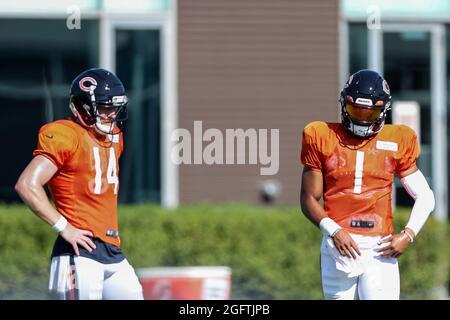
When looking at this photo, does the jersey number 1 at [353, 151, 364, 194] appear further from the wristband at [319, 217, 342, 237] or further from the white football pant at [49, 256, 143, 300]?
the white football pant at [49, 256, 143, 300]

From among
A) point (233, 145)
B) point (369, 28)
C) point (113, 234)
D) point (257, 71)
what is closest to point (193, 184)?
point (233, 145)

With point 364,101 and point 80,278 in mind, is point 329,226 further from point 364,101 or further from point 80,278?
point 80,278

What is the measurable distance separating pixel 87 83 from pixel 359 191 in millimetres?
1715

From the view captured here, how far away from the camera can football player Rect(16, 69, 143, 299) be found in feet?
20.5

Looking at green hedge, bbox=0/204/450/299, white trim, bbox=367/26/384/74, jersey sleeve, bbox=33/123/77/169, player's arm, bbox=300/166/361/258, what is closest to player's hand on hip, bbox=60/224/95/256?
jersey sleeve, bbox=33/123/77/169

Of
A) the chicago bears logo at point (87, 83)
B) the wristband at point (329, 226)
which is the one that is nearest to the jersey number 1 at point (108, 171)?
the chicago bears logo at point (87, 83)

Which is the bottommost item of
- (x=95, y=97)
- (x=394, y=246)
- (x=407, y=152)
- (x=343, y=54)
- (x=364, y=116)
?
(x=394, y=246)

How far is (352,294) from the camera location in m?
6.43

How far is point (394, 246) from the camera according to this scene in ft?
20.7

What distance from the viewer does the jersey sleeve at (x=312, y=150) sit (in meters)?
6.42

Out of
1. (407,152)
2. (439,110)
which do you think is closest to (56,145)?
(407,152)

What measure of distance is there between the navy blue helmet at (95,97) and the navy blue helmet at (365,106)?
4.34 ft

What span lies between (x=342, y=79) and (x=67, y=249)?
625 centimetres

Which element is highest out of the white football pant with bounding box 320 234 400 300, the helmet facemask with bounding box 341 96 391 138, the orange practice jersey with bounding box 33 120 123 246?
the helmet facemask with bounding box 341 96 391 138
